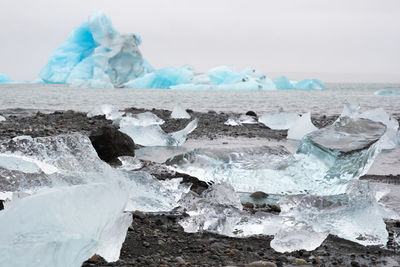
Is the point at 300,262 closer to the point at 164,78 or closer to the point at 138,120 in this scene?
the point at 138,120

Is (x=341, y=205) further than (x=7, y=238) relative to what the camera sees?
Yes

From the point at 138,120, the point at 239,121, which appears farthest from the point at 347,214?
the point at 239,121

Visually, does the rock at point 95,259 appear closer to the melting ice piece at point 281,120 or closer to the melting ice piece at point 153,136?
the melting ice piece at point 153,136

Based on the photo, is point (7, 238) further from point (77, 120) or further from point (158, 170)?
point (77, 120)

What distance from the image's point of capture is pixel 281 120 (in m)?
7.29

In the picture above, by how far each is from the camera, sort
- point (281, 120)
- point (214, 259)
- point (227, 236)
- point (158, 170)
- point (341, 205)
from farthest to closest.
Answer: point (281, 120) < point (158, 170) < point (341, 205) < point (227, 236) < point (214, 259)

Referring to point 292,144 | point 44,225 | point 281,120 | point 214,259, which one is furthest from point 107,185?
point 281,120

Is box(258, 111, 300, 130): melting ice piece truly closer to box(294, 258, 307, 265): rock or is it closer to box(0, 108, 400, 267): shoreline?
box(0, 108, 400, 267): shoreline

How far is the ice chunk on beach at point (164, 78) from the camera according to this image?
29.4 metres

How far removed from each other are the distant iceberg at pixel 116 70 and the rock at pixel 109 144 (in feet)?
80.5

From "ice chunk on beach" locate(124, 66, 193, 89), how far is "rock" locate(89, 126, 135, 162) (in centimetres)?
2534

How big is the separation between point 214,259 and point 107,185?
0.66 metres

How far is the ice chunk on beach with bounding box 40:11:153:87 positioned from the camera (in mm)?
27844

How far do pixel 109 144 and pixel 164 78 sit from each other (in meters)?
27.2
